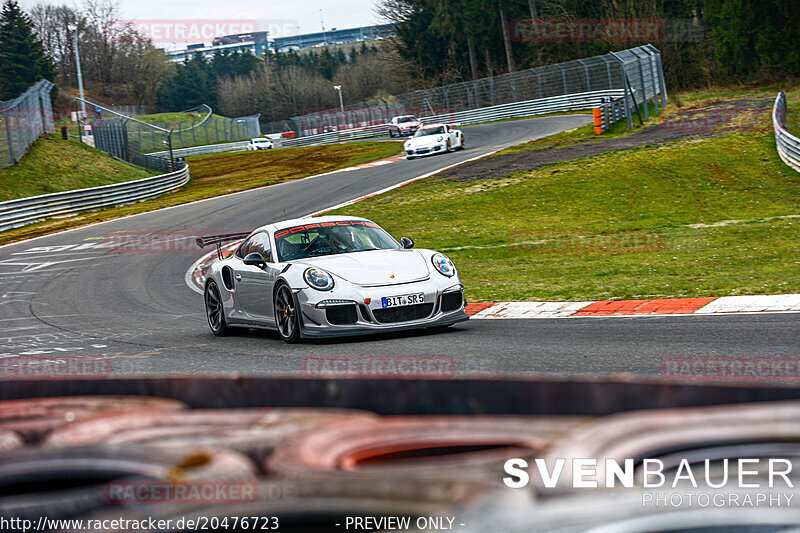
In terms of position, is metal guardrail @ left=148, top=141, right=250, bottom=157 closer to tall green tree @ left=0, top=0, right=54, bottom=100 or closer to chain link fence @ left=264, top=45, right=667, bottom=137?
chain link fence @ left=264, top=45, right=667, bottom=137

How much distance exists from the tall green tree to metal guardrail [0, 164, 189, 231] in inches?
2114

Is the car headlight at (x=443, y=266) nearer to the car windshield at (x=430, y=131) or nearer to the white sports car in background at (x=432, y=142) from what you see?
the white sports car in background at (x=432, y=142)

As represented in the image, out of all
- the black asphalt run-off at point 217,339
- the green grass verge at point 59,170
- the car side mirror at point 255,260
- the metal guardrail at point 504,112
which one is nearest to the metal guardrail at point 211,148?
the metal guardrail at point 504,112

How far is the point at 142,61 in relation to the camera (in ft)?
364

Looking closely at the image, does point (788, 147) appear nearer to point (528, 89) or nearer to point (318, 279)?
point (318, 279)

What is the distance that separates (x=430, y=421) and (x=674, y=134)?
99.5ft

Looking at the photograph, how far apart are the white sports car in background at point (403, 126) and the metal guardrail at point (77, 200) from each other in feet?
76.5

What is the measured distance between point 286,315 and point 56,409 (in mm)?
6188

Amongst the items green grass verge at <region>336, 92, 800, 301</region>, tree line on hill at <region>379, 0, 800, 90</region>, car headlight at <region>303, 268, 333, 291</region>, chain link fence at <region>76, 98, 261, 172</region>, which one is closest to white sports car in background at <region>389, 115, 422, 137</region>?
tree line on hill at <region>379, 0, 800, 90</region>

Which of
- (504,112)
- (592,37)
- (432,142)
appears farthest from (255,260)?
(592,37)

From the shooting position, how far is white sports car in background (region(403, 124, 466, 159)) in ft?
128

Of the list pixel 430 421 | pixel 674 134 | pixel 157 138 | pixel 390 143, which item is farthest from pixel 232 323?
pixel 157 138

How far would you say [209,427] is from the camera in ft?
9.25

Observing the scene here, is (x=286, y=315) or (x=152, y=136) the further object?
(x=152, y=136)
